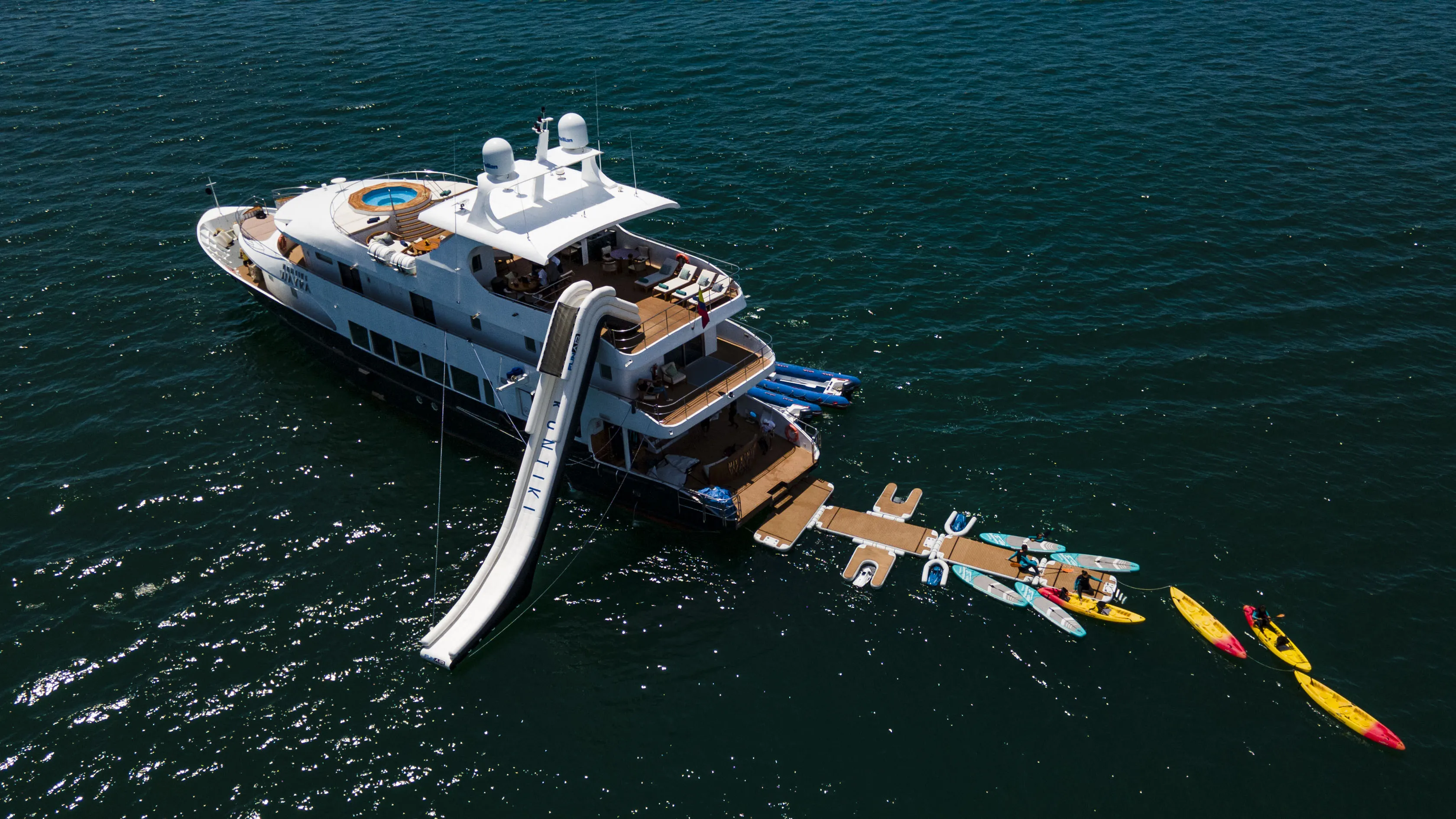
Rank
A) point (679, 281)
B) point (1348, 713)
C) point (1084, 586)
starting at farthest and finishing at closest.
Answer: point (679, 281) → point (1084, 586) → point (1348, 713)

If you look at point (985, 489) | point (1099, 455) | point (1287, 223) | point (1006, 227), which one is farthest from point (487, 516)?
point (1287, 223)

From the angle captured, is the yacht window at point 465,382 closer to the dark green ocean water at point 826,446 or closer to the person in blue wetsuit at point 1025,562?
the dark green ocean water at point 826,446

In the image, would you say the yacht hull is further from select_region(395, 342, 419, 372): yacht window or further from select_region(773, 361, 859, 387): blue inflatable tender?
select_region(773, 361, 859, 387): blue inflatable tender

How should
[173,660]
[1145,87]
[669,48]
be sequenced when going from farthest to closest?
[669,48]
[1145,87]
[173,660]

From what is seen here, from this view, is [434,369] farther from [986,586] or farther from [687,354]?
[986,586]

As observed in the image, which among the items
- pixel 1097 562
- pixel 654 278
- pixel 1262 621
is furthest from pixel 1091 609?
pixel 654 278

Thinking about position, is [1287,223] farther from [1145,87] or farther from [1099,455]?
[1099,455]

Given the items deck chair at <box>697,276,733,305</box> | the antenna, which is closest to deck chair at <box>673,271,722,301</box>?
deck chair at <box>697,276,733,305</box>
